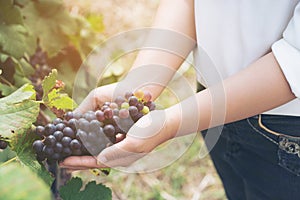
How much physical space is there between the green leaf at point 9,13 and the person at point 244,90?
1.33ft

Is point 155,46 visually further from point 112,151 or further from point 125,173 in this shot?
point 125,173

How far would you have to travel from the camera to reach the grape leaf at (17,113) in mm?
745

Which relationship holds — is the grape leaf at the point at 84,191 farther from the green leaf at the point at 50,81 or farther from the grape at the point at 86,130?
the green leaf at the point at 50,81

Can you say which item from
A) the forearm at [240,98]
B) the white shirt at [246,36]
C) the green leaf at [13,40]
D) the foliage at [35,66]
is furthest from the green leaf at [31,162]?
the green leaf at [13,40]

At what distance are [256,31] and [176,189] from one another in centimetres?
128

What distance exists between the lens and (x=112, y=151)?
0.86m

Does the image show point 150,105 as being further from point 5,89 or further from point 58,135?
point 5,89

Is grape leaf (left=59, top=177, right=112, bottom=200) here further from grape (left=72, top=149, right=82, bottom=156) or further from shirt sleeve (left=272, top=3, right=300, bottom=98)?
shirt sleeve (left=272, top=3, right=300, bottom=98)

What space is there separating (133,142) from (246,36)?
26cm

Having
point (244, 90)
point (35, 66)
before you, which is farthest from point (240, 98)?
point (35, 66)

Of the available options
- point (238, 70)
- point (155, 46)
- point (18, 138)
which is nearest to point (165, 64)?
point (155, 46)

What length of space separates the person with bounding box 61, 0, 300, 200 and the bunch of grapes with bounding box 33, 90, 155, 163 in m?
0.02

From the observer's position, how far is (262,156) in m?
1.02

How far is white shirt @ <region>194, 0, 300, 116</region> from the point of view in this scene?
31.5 inches
